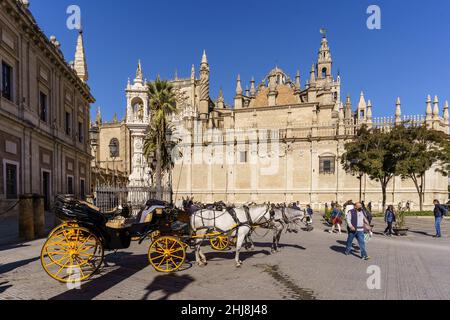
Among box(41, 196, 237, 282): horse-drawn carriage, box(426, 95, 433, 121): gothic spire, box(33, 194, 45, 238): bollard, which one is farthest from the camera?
box(426, 95, 433, 121): gothic spire

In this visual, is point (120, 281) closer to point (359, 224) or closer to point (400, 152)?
point (359, 224)

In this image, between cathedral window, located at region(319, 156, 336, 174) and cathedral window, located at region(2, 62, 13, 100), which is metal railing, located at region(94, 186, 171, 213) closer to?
cathedral window, located at region(2, 62, 13, 100)

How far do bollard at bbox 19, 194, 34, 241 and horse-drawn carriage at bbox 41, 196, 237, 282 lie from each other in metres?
4.39

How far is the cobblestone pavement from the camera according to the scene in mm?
4969

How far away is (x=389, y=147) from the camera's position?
22.0 m

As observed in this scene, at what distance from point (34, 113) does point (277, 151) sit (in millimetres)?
29069

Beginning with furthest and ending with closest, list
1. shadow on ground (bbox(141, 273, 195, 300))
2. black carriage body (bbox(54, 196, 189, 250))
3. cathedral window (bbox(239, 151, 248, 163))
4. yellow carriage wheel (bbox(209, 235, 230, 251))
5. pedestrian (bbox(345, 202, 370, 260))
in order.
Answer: cathedral window (bbox(239, 151, 248, 163))
yellow carriage wheel (bbox(209, 235, 230, 251))
pedestrian (bbox(345, 202, 370, 260))
black carriage body (bbox(54, 196, 189, 250))
shadow on ground (bbox(141, 273, 195, 300))

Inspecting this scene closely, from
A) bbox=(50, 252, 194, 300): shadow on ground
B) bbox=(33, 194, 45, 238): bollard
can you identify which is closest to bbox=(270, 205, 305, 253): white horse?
bbox=(50, 252, 194, 300): shadow on ground

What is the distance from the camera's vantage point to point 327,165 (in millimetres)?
35500

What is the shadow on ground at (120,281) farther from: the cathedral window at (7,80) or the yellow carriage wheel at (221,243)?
the cathedral window at (7,80)

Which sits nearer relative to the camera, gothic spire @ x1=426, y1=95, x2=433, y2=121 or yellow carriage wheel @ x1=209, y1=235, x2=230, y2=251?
yellow carriage wheel @ x1=209, y1=235, x2=230, y2=251

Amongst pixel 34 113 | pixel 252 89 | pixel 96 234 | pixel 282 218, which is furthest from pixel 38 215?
pixel 252 89
